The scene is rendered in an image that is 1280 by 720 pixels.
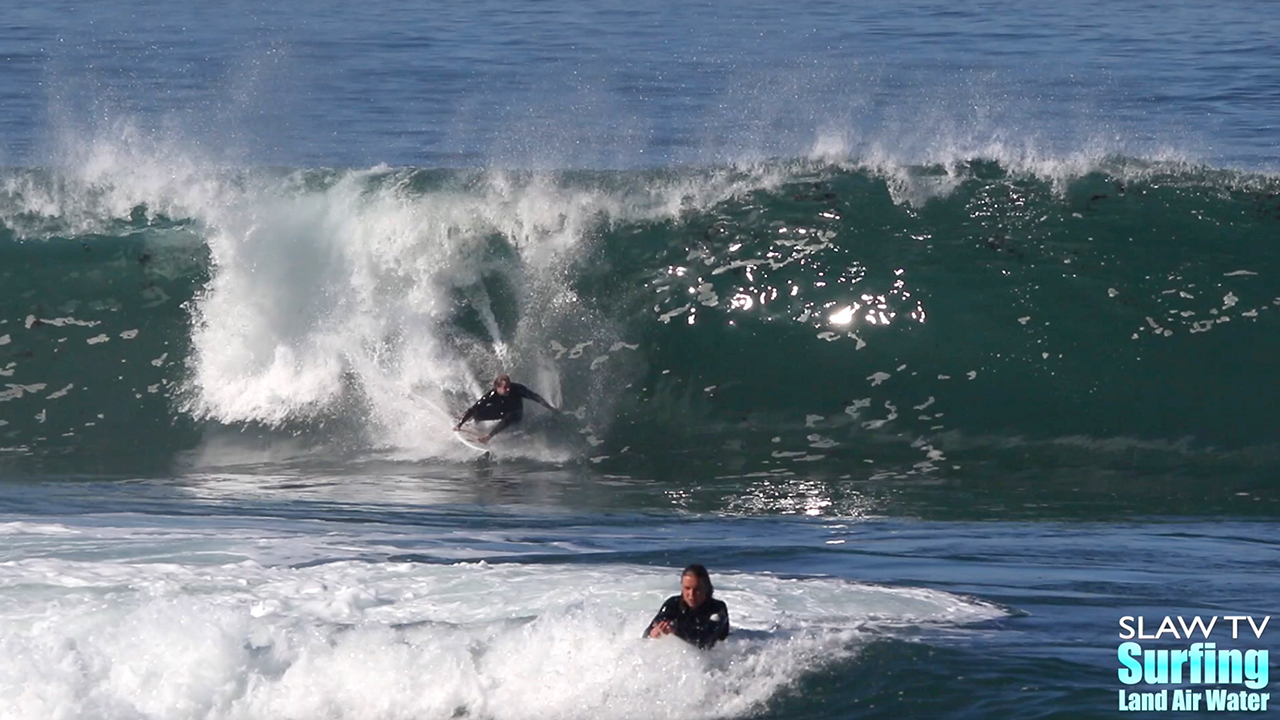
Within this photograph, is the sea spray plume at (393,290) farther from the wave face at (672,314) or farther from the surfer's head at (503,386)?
the surfer's head at (503,386)

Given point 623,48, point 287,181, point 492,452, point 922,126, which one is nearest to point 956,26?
point 623,48

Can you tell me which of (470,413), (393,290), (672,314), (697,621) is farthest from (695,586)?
(393,290)

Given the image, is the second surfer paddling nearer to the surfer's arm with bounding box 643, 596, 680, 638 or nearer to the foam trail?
the foam trail

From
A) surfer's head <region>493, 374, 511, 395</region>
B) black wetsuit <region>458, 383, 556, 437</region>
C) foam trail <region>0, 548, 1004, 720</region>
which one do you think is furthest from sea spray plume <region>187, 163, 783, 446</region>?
foam trail <region>0, 548, 1004, 720</region>

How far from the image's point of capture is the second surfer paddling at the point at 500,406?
45.8 ft

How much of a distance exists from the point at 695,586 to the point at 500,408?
607cm

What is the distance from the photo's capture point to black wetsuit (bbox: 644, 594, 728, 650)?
26.6 ft

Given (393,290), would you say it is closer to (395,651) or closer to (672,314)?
(672,314)

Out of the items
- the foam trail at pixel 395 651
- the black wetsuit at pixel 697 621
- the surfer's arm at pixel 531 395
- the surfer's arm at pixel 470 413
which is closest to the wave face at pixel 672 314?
the surfer's arm at pixel 531 395

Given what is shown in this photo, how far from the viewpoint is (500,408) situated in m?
14.0

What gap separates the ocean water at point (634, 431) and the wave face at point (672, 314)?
0.04 metres

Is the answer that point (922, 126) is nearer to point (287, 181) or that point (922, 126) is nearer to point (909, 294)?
point (909, 294)

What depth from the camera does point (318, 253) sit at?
16062mm

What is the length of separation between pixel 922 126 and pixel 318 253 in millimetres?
10670
